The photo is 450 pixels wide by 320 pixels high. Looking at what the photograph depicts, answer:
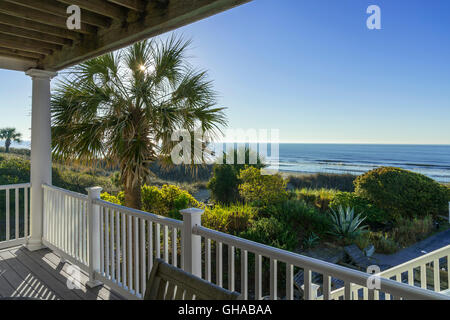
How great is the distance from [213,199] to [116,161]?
15.7ft

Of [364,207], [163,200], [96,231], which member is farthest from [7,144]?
[364,207]

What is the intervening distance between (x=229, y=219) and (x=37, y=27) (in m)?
4.46

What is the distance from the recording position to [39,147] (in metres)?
3.57

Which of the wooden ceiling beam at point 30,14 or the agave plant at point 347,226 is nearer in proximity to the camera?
the wooden ceiling beam at point 30,14

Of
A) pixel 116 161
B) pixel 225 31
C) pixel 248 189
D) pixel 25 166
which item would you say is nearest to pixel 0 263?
pixel 116 161

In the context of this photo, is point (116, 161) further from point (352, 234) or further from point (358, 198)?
point (358, 198)

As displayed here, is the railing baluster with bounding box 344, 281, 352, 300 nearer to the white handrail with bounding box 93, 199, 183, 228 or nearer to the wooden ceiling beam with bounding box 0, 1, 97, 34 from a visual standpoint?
the white handrail with bounding box 93, 199, 183, 228

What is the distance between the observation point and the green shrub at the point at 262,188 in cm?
711

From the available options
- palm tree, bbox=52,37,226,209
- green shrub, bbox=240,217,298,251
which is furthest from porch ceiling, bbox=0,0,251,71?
green shrub, bbox=240,217,298,251

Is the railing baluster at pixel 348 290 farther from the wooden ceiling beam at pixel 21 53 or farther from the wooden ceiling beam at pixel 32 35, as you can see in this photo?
the wooden ceiling beam at pixel 21 53

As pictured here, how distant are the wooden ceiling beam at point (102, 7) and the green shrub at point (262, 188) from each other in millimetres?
5533

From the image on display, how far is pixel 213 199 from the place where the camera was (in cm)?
828

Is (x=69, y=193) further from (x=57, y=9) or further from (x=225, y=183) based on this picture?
(x=225, y=183)

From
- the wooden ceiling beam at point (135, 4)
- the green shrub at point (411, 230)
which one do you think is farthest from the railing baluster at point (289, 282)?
the green shrub at point (411, 230)
